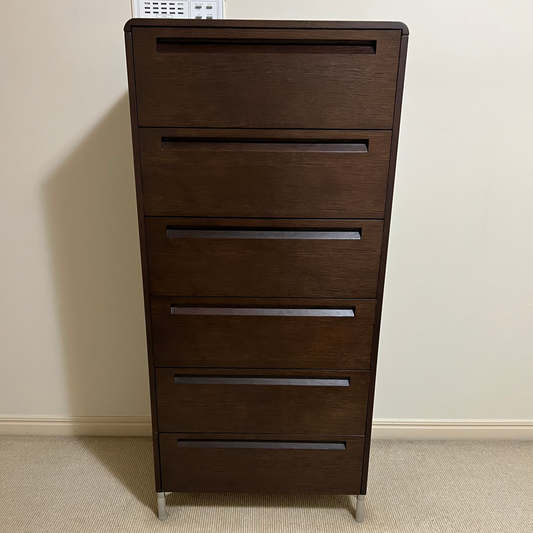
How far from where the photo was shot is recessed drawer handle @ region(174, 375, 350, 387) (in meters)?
1.32

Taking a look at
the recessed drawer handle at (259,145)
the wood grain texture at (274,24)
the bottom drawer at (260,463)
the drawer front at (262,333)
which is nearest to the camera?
the wood grain texture at (274,24)

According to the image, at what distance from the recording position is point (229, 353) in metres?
1.29

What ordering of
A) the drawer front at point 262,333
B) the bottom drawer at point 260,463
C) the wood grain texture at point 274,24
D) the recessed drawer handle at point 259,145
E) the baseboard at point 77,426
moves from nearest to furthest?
the wood grain texture at point 274,24 → the recessed drawer handle at point 259,145 → the drawer front at point 262,333 → the bottom drawer at point 260,463 → the baseboard at point 77,426

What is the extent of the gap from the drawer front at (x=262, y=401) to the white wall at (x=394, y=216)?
0.48m

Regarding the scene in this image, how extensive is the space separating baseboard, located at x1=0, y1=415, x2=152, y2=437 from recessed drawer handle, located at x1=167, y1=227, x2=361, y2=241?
981 millimetres

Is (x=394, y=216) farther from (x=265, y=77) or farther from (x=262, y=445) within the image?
(x=262, y=445)

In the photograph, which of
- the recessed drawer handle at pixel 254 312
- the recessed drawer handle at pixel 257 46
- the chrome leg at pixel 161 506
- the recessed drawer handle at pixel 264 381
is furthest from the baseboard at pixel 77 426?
the recessed drawer handle at pixel 257 46

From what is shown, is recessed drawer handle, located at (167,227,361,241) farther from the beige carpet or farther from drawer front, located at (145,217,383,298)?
the beige carpet

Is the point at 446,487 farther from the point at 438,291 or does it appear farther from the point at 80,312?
the point at 80,312

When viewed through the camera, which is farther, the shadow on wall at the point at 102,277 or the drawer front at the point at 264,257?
the shadow on wall at the point at 102,277

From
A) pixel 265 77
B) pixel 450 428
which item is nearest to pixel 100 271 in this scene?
pixel 265 77

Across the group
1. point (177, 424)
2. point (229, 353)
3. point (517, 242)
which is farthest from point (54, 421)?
point (517, 242)

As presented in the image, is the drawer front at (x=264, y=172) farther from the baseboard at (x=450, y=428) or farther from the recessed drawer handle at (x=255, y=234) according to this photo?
the baseboard at (x=450, y=428)

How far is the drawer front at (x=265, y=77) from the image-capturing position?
3.44 ft
